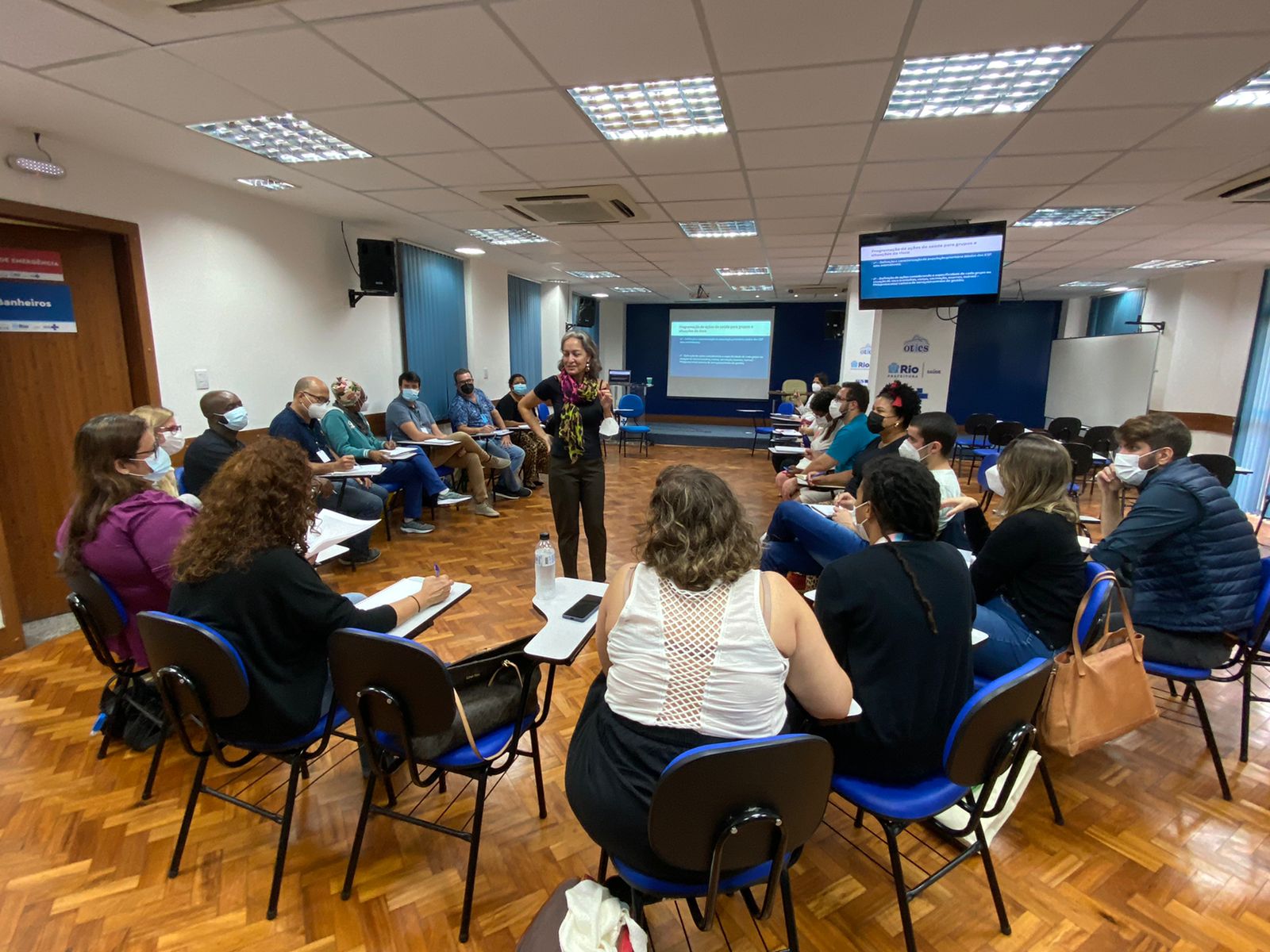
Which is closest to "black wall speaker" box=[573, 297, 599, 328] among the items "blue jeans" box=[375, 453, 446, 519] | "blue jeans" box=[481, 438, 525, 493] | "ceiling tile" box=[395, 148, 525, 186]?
"blue jeans" box=[481, 438, 525, 493]

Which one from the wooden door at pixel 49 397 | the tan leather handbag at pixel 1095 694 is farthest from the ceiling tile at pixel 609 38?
the wooden door at pixel 49 397

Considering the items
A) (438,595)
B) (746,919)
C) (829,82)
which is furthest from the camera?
(829,82)

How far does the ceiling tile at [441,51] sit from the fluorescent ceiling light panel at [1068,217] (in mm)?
4180

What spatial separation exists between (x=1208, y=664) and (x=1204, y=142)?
110 inches

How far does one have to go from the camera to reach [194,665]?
5.14 ft

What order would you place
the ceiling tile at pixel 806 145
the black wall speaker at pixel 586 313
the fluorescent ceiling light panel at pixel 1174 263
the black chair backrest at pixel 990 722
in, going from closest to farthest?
the black chair backrest at pixel 990 722 < the ceiling tile at pixel 806 145 < the fluorescent ceiling light panel at pixel 1174 263 < the black wall speaker at pixel 586 313

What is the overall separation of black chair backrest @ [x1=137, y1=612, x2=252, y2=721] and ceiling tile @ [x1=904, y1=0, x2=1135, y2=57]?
2930 mm

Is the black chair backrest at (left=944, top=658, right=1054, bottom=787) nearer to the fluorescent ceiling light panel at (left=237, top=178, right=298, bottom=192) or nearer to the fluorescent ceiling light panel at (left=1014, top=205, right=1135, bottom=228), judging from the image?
the fluorescent ceiling light panel at (left=1014, top=205, right=1135, bottom=228)

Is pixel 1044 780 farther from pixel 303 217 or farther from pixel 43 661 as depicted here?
pixel 303 217

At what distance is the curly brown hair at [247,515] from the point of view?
1.59 meters

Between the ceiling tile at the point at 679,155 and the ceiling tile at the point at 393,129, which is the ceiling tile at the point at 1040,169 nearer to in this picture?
the ceiling tile at the point at 679,155

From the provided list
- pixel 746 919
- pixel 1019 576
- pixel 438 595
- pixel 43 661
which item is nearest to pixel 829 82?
pixel 1019 576

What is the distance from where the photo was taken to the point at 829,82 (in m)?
2.52

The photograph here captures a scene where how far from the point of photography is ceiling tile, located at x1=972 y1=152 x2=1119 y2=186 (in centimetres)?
336
